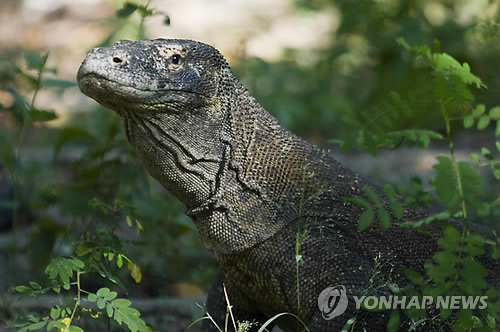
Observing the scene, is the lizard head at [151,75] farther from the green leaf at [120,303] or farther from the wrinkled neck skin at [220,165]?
the green leaf at [120,303]

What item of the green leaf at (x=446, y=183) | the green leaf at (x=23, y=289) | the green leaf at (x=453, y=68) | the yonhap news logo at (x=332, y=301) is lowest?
the green leaf at (x=23, y=289)

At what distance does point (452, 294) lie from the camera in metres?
3.61

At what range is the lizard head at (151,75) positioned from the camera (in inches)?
158

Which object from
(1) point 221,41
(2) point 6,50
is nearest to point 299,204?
(1) point 221,41

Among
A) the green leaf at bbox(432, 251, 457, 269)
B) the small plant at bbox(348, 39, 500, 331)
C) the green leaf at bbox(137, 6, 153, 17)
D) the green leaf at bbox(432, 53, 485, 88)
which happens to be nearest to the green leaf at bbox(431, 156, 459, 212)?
the small plant at bbox(348, 39, 500, 331)

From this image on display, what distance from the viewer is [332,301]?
409cm

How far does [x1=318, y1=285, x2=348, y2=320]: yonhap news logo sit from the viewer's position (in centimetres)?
404

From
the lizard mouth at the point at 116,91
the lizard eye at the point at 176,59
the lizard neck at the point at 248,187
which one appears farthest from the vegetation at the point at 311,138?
the lizard eye at the point at 176,59

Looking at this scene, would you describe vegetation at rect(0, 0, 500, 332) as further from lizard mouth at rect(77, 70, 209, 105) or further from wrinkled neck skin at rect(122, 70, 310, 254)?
lizard mouth at rect(77, 70, 209, 105)

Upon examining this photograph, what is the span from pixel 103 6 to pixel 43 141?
5.28 m

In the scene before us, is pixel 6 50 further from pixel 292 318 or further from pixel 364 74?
pixel 292 318

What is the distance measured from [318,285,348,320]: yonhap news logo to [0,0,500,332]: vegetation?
0.12 meters

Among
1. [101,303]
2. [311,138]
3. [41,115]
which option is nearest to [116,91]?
[101,303]

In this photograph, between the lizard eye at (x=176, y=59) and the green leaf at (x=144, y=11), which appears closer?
the lizard eye at (x=176, y=59)
